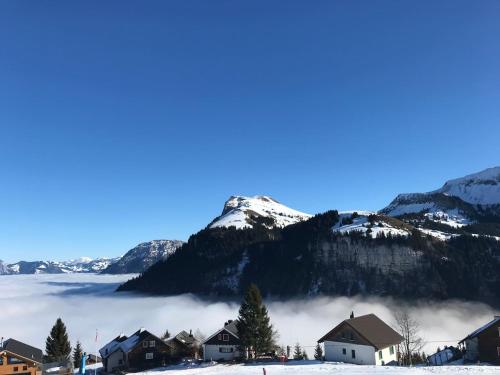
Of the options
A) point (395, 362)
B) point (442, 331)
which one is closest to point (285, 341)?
point (442, 331)

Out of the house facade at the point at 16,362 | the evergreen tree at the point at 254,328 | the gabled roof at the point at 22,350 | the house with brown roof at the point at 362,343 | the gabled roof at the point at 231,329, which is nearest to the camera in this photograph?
the house with brown roof at the point at 362,343

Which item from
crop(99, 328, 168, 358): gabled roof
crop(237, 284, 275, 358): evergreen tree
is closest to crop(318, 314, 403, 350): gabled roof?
crop(237, 284, 275, 358): evergreen tree

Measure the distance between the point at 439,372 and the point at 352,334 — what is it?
90.0 ft

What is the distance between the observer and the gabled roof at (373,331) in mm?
82300

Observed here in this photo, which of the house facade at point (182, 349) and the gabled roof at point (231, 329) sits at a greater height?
the gabled roof at point (231, 329)

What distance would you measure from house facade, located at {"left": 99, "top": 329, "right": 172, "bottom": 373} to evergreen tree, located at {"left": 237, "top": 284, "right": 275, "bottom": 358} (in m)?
20.4

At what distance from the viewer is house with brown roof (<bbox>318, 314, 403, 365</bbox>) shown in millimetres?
81250

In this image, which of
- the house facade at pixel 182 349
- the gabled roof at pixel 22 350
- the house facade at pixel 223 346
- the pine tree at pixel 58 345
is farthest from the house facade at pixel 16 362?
the house facade at pixel 223 346

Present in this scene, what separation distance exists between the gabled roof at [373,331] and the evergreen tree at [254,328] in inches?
585

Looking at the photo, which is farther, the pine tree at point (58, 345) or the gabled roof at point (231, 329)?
the pine tree at point (58, 345)

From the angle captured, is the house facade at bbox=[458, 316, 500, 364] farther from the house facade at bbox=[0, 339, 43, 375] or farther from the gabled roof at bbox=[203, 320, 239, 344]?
the house facade at bbox=[0, 339, 43, 375]

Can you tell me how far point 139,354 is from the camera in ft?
344

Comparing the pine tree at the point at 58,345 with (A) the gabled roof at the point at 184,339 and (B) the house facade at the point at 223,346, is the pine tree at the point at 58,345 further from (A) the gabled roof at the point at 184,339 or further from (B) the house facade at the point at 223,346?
(B) the house facade at the point at 223,346

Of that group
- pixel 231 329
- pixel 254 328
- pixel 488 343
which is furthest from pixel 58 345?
pixel 488 343
